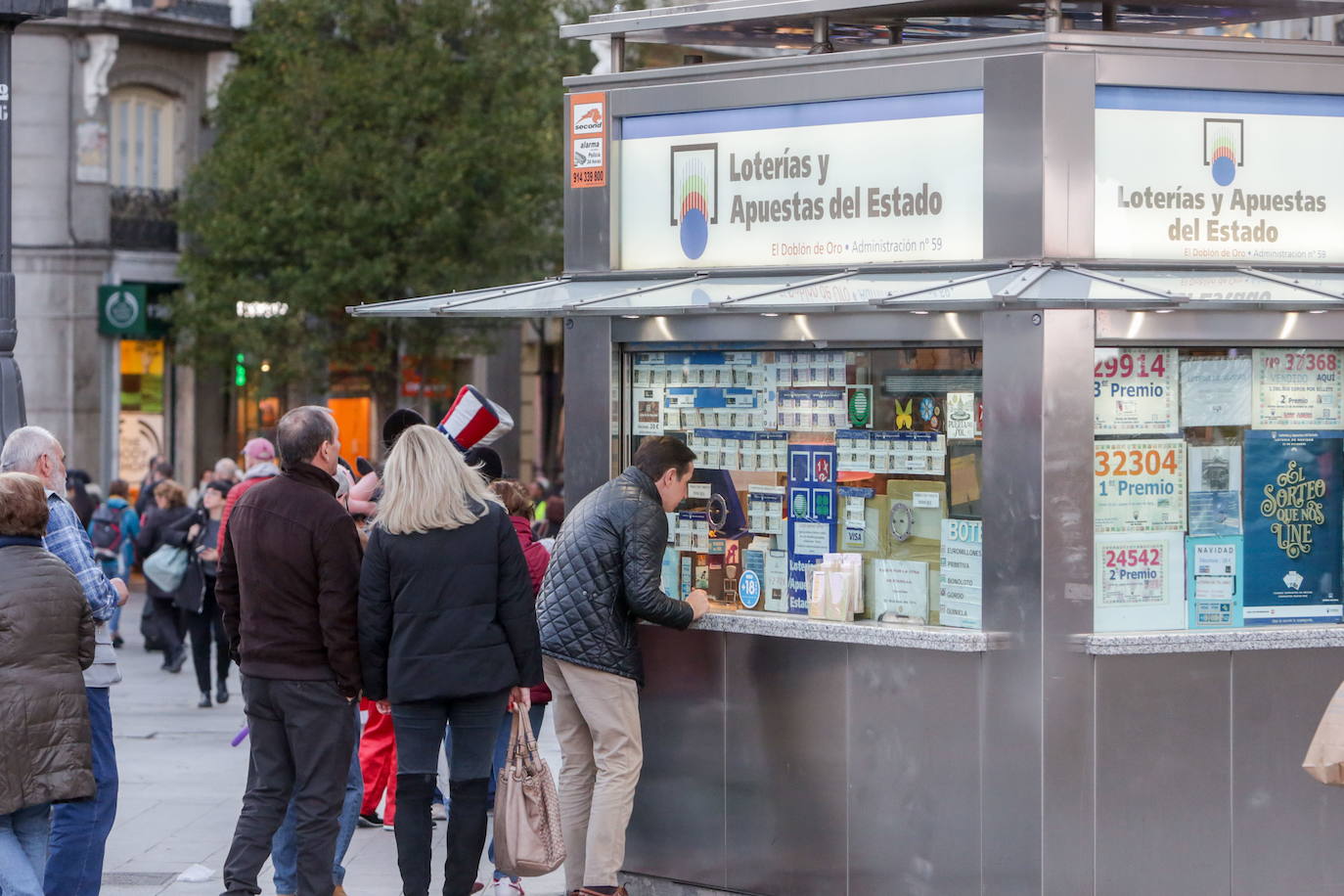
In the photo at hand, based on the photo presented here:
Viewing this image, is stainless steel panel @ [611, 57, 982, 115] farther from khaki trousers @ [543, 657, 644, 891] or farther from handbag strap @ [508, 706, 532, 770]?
handbag strap @ [508, 706, 532, 770]

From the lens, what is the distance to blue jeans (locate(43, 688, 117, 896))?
7094 mm

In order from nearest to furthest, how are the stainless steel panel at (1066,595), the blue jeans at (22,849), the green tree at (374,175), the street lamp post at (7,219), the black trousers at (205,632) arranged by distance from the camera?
1. the blue jeans at (22,849)
2. the stainless steel panel at (1066,595)
3. the street lamp post at (7,219)
4. the black trousers at (205,632)
5. the green tree at (374,175)

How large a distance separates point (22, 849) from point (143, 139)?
22.3 meters

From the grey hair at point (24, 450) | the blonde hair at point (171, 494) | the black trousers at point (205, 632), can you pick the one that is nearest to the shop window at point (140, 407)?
the blonde hair at point (171, 494)

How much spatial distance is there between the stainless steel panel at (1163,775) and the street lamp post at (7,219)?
5224 mm

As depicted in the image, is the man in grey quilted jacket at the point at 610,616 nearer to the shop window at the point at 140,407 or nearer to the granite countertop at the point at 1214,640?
the granite countertop at the point at 1214,640

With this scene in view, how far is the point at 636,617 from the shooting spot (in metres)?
7.49

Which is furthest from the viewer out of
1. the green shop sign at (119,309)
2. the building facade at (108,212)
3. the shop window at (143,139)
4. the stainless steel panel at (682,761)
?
the shop window at (143,139)

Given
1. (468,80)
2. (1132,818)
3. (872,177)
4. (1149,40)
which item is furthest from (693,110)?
(468,80)

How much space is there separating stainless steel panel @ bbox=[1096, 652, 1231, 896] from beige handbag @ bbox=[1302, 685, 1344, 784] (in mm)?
1215

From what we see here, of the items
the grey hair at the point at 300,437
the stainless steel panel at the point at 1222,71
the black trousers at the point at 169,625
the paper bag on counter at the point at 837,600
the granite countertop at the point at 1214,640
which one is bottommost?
the black trousers at the point at 169,625

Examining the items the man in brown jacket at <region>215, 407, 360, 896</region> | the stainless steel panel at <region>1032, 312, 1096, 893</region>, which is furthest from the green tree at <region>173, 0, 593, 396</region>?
the stainless steel panel at <region>1032, 312, 1096, 893</region>

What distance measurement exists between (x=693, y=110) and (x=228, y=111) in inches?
795

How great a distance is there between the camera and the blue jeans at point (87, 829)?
23.3ft
